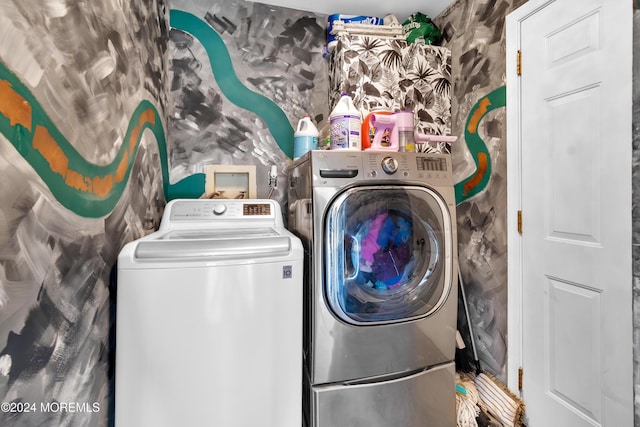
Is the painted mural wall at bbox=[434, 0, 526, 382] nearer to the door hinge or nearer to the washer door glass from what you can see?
the door hinge

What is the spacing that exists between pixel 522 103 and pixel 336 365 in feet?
5.68

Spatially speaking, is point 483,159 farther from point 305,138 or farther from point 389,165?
point 305,138

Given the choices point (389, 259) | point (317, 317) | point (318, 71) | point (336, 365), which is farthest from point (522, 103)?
point (336, 365)

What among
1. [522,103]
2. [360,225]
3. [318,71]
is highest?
[318,71]

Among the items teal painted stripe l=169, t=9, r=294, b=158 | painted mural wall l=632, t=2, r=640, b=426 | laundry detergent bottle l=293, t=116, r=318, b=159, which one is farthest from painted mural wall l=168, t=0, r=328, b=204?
painted mural wall l=632, t=2, r=640, b=426

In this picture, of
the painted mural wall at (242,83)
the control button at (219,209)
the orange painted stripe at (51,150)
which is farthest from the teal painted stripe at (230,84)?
the orange painted stripe at (51,150)

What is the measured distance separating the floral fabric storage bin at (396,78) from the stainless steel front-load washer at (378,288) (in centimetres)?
73

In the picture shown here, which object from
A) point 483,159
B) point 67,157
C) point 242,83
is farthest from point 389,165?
point 242,83

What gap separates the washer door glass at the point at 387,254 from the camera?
126 cm

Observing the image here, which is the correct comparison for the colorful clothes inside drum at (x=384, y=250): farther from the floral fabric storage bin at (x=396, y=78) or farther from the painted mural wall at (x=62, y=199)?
the painted mural wall at (x=62, y=199)

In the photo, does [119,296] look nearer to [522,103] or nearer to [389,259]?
[389,259]

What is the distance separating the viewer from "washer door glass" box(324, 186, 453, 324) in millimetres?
1262

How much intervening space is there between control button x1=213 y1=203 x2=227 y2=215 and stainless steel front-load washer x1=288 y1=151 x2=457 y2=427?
1.65 feet

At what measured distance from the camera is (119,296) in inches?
37.5
